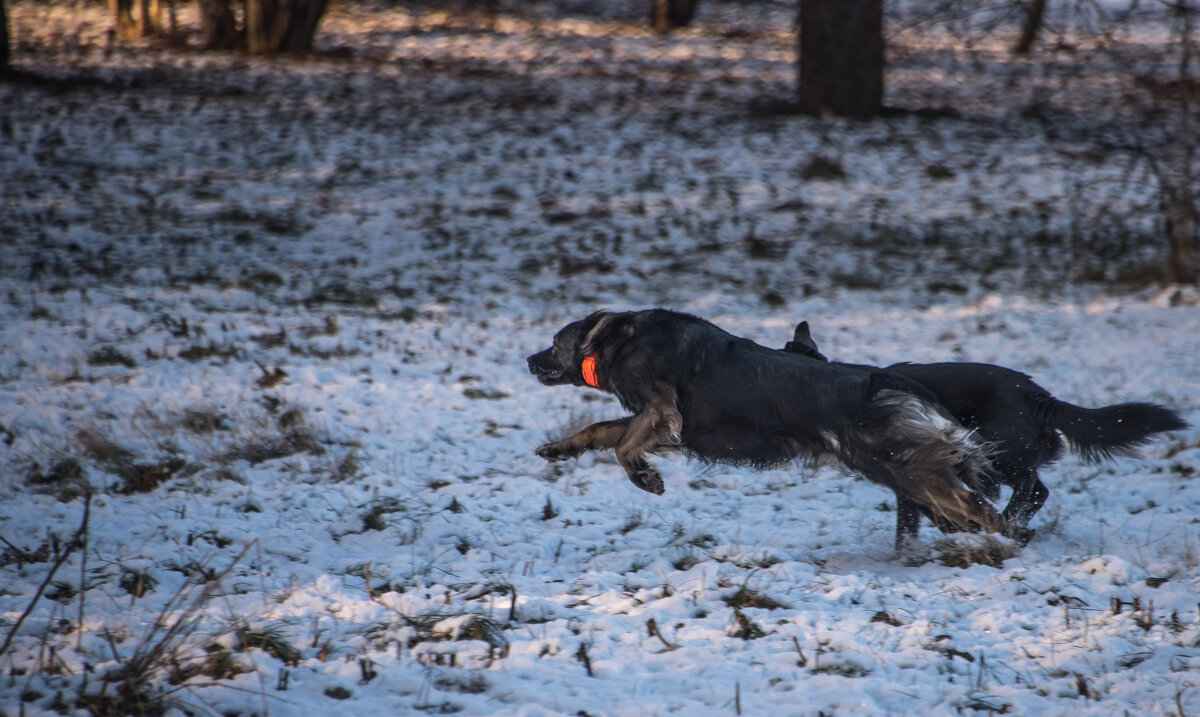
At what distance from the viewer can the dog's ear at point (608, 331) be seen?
537 centimetres

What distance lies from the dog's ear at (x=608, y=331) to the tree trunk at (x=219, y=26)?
61.7ft

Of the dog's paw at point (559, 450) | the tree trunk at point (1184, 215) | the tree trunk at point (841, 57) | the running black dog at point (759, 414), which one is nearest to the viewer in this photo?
the running black dog at point (759, 414)

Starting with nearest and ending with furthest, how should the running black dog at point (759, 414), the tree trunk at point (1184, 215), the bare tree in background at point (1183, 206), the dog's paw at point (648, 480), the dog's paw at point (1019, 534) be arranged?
1. the running black dog at point (759, 414)
2. the dog's paw at point (1019, 534)
3. the dog's paw at point (648, 480)
4. the bare tree in background at point (1183, 206)
5. the tree trunk at point (1184, 215)

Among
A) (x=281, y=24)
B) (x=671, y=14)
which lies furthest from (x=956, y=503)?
(x=671, y=14)

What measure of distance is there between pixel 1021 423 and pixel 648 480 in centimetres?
198

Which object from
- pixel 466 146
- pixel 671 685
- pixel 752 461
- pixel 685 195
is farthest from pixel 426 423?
pixel 466 146

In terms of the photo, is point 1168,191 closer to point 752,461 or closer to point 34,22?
point 752,461

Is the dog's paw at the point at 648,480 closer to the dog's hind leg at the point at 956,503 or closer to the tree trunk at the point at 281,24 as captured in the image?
the dog's hind leg at the point at 956,503

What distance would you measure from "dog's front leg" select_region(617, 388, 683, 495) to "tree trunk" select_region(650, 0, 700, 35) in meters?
20.4

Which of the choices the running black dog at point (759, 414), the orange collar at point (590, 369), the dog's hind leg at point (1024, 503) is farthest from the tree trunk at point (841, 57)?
the dog's hind leg at point (1024, 503)

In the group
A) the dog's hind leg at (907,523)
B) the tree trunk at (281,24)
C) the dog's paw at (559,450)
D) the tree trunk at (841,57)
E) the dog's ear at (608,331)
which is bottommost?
the dog's hind leg at (907,523)

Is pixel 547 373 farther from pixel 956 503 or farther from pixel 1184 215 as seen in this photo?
pixel 1184 215

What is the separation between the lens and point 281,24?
20.5 metres

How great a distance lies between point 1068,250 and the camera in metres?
12.0
